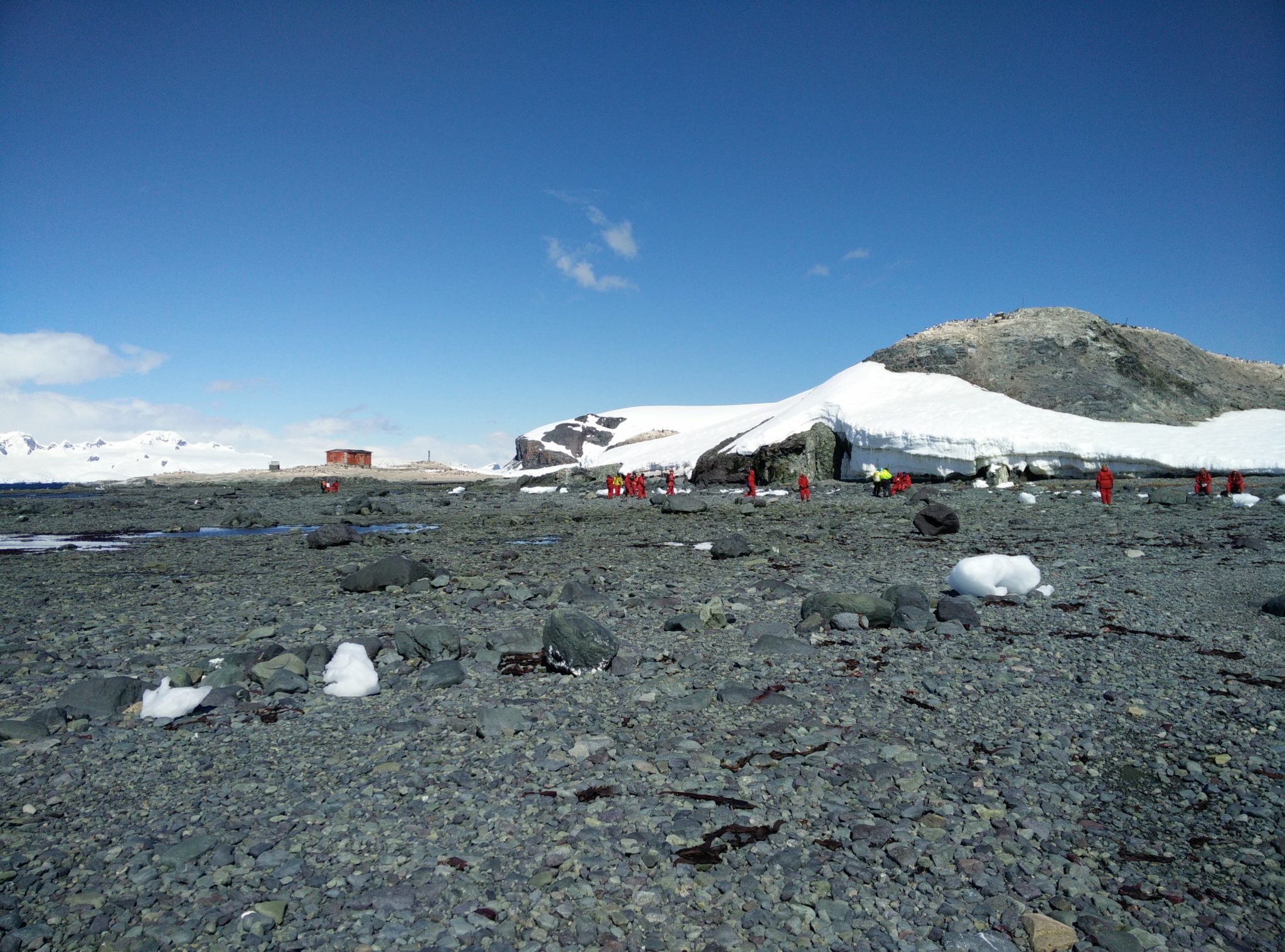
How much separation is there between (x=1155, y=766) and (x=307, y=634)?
6.27 m

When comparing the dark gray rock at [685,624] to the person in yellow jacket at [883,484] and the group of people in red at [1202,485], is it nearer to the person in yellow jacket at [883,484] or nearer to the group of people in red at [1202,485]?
the group of people in red at [1202,485]

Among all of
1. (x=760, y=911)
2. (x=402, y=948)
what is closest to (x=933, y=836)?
(x=760, y=911)

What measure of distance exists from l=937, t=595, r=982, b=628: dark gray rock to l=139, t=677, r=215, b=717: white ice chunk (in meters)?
5.64

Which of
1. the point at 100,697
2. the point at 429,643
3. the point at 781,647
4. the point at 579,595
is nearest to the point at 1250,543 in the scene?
the point at 781,647

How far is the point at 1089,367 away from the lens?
1092 inches

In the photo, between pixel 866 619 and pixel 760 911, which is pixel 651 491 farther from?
pixel 760 911

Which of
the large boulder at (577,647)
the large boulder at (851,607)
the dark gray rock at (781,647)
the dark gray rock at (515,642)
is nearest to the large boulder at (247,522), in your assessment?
the dark gray rock at (515,642)

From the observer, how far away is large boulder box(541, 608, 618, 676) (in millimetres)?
5383

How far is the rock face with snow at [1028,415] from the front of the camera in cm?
2208

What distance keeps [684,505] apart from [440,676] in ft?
45.5

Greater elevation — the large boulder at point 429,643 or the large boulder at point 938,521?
the large boulder at point 938,521

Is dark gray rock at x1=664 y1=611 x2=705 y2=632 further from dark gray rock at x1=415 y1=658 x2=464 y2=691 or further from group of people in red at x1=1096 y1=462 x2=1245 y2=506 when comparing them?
group of people in red at x1=1096 y1=462 x2=1245 y2=506

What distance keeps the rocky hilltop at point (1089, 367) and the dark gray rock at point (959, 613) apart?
891 inches

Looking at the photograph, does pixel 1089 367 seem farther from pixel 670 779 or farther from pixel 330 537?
pixel 670 779
